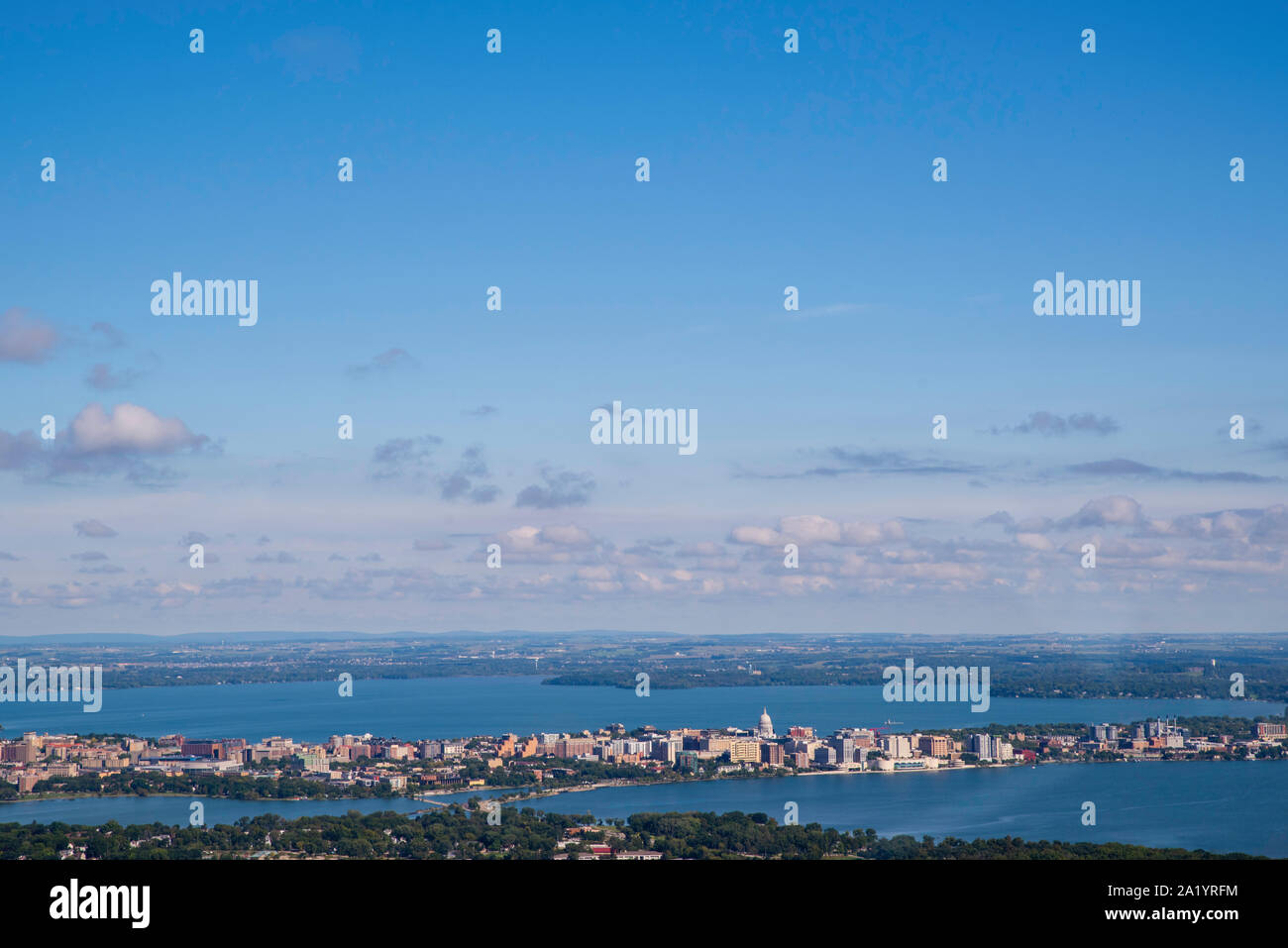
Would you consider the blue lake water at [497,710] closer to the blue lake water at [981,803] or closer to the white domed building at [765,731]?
the white domed building at [765,731]

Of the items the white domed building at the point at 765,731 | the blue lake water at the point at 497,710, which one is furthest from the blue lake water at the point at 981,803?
the blue lake water at the point at 497,710

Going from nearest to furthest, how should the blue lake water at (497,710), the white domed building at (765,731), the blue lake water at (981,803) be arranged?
the blue lake water at (981,803)
the white domed building at (765,731)
the blue lake water at (497,710)

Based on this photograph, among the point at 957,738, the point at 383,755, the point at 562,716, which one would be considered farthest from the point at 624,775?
the point at 562,716

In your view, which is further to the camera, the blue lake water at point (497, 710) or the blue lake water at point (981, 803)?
the blue lake water at point (497, 710)
